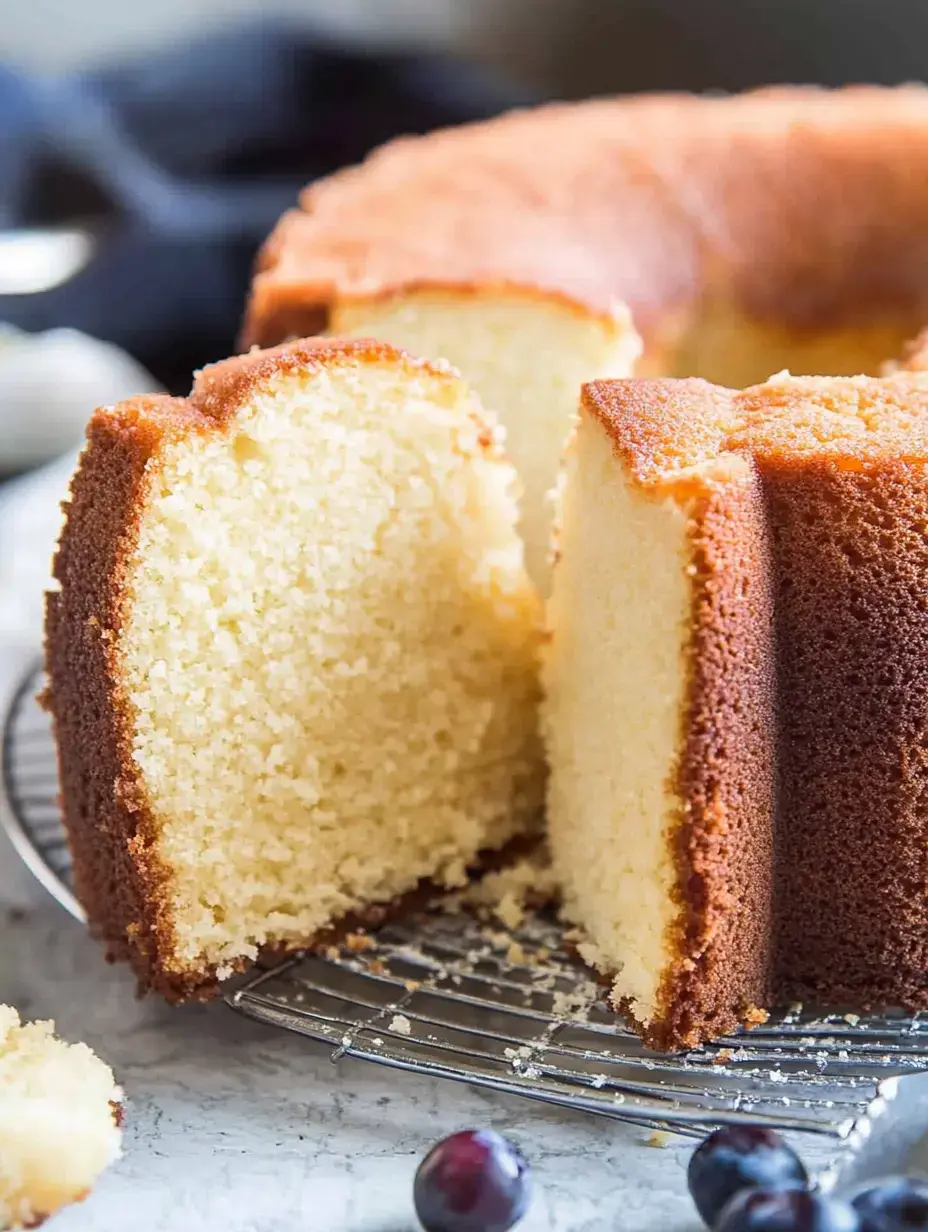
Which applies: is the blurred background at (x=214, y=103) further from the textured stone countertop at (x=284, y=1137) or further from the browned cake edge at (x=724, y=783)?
the browned cake edge at (x=724, y=783)

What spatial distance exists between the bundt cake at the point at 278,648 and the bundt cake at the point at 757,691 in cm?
21

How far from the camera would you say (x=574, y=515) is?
195 cm

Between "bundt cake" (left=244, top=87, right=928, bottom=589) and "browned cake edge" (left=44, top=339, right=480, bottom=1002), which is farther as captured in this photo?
"bundt cake" (left=244, top=87, right=928, bottom=589)

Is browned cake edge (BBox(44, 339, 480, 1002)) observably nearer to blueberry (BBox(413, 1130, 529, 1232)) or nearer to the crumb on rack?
the crumb on rack

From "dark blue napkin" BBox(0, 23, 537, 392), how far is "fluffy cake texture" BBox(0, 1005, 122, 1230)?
2.05 m

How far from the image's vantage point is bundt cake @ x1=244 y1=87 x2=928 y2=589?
246cm

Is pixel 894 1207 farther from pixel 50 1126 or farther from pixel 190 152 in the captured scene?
pixel 190 152

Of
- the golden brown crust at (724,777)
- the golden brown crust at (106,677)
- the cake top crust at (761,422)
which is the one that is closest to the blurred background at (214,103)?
the golden brown crust at (106,677)

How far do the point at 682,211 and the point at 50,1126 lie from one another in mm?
1964

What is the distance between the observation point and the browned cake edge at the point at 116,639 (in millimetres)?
1760

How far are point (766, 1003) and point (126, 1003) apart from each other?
2.61 feet

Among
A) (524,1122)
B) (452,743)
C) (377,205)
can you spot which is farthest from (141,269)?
(524,1122)

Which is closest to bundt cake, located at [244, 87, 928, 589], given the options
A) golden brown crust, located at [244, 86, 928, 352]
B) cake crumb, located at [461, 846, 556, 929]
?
golden brown crust, located at [244, 86, 928, 352]

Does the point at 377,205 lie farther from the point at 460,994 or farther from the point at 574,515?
the point at 460,994
